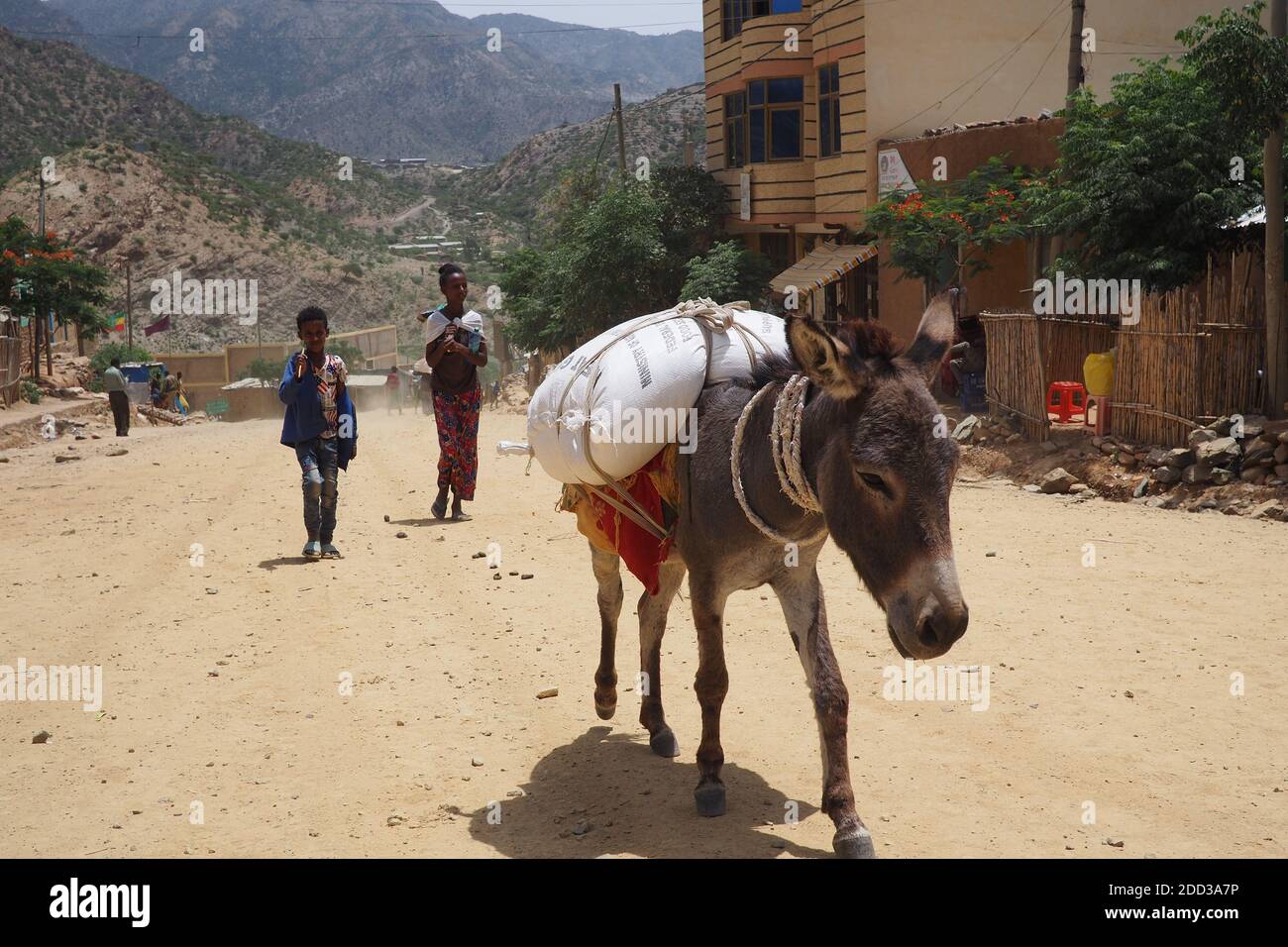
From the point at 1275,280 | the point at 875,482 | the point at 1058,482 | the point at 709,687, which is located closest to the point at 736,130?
the point at 1058,482

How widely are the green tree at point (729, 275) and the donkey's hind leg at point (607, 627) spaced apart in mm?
20559

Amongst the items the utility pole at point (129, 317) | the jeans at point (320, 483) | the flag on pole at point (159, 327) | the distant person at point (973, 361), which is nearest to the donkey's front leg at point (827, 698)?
the jeans at point (320, 483)

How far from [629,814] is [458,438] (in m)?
6.81

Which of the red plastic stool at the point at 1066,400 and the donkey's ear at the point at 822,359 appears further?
the red plastic stool at the point at 1066,400

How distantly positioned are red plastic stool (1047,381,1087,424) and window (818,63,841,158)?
1200 centimetres

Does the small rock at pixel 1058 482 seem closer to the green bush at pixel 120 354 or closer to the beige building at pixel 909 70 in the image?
the beige building at pixel 909 70

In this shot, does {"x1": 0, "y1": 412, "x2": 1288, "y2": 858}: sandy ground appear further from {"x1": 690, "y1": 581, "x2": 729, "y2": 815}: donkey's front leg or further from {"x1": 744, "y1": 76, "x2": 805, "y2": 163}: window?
{"x1": 744, "y1": 76, "x2": 805, "y2": 163}: window

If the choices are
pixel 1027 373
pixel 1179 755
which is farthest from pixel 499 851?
pixel 1027 373

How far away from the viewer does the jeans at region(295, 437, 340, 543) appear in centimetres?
981

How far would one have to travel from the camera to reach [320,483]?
9.80 m

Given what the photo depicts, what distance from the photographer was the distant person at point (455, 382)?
1074 cm

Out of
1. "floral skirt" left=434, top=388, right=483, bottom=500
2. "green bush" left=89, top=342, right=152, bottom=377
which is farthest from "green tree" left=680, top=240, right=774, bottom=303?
"green bush" left=89, top=342, right=152, bottom=377
